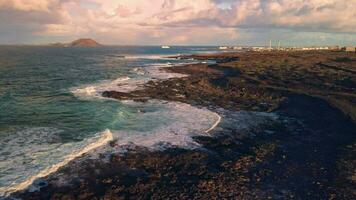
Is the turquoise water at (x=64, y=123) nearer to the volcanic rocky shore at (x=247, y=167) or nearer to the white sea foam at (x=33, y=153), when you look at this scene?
the white sea foam at (x=33, y=153)

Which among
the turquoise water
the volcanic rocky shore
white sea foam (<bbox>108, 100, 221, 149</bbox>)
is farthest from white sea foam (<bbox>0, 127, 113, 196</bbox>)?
white sea foam (<bbox>108, 100, 221, 149</bbox>)

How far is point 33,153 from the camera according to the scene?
21.0 meters

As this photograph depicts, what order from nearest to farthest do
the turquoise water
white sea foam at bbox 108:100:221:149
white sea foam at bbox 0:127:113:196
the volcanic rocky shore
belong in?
the volcanic rocky shore
white sea foam at bbox 0:127:113:196
the turquoise water
white sea foam at bbox 108:100:221:149

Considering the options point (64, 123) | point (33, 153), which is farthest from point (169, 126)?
point (33, 153)

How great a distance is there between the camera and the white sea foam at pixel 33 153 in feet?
57.3

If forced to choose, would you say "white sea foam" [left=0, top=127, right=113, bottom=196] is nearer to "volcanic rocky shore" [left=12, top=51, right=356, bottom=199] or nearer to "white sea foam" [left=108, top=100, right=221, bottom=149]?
"volcanic rocky shore" [left=12, top=51, right=356, bottom=199]

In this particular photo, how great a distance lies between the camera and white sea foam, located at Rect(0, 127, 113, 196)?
1745 cm

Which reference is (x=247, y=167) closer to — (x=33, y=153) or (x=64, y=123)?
(x=33, y=153)

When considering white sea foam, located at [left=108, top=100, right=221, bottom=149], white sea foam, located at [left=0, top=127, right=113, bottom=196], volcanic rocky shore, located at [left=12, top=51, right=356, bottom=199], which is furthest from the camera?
white sea foam, located at [left=108, top=100, right=221, bottom=149]

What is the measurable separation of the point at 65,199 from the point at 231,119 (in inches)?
679

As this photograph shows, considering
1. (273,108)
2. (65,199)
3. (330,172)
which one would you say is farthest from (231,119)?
(65,199)

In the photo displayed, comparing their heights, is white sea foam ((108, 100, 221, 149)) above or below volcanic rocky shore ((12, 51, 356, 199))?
above

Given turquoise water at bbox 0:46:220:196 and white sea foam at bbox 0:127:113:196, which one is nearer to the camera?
white sea foam at bbox 0:127:113:196

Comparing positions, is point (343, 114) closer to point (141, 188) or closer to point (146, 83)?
point (141, 188)
